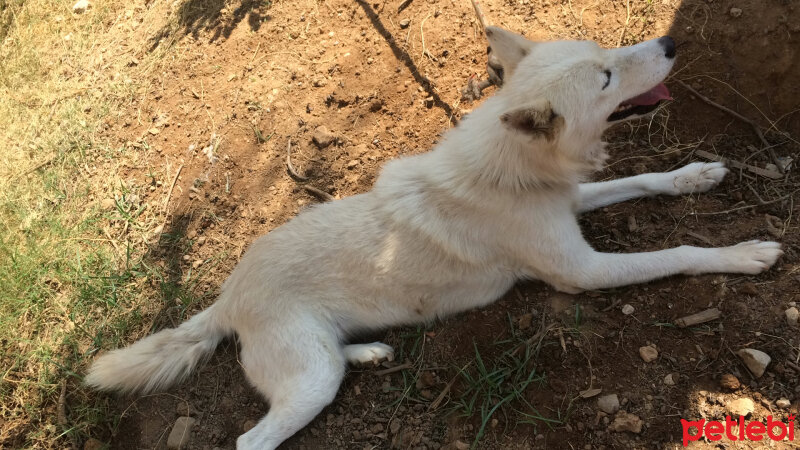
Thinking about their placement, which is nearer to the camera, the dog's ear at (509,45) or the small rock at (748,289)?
the small rock at (748,289)

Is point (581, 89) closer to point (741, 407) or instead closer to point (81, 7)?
point (741, 407)

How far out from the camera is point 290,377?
3592 mm

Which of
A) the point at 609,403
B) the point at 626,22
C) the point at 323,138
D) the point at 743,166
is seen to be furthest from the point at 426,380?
the point at 626,22

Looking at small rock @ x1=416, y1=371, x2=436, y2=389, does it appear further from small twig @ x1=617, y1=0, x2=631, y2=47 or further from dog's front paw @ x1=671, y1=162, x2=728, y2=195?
small twig @ x1=617, y1=0, x2=631, y2=47

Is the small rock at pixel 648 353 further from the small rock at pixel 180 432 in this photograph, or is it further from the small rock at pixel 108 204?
the small rock at pixel 108 204

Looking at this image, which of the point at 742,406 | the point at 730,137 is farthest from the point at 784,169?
the point at 742,406

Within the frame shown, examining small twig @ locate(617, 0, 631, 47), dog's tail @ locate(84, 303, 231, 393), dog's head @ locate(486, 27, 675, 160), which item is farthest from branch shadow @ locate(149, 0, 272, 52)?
dog's head @ locate(486, 27, 675, 160)

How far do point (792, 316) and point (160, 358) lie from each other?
14.0ft

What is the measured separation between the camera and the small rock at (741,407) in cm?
283

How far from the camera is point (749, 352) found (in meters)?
2.91

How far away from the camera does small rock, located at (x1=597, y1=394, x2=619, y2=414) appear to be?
121 inches

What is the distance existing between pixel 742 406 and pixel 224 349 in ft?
11.9

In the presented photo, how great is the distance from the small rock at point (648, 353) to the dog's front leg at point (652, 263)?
43cm

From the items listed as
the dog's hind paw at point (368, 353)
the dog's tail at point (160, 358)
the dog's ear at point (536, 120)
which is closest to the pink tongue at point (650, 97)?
the dog's ear at point (536, 120)
